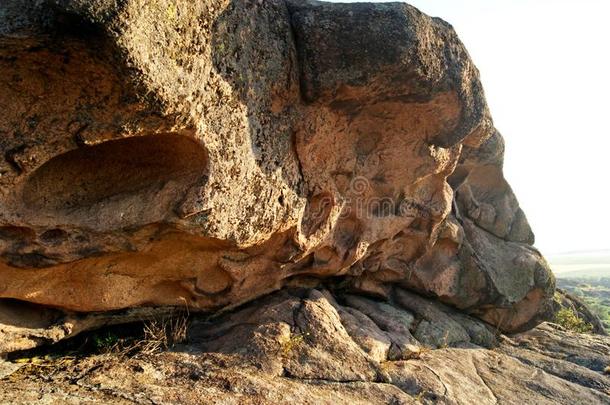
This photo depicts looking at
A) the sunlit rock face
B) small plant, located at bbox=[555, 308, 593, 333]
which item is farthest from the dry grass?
small plant, located at bbox=[555, 308, 593, 333]

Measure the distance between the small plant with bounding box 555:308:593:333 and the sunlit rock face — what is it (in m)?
9.17

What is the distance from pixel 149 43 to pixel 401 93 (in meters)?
4.92

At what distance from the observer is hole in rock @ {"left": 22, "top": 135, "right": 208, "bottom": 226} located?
6016 millimetres

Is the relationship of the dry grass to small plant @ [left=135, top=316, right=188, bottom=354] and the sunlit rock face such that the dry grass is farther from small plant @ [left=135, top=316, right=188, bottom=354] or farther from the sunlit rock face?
the sunlit rock face

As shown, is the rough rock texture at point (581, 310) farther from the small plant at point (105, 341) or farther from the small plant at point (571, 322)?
the small plant at point (105, 341)

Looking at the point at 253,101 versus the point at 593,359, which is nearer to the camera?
the point at 253,101

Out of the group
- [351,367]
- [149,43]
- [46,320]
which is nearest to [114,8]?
[149,43]

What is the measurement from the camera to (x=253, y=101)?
6.88m

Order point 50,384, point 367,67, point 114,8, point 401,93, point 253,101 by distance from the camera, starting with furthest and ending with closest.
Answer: point 401,93 → point 367,67 → point 253,101 → point 50,384 → point 114,8

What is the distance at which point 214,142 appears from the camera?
622cm

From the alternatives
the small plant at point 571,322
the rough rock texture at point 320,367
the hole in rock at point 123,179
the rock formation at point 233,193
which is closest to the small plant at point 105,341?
the rock formation at point 233,193

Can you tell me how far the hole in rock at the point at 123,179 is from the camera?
237 inches

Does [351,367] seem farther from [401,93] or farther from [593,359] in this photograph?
[593,359]

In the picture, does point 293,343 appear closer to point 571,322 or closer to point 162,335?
point 162,335
